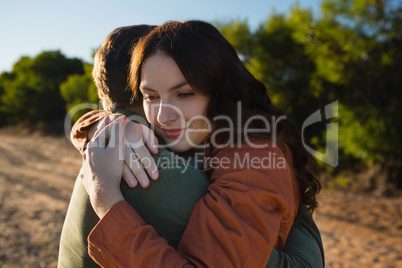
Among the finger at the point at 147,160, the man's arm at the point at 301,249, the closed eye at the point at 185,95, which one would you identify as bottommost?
the man's arm at the point at 301,249

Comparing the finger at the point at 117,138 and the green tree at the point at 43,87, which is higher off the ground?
the green tree at the point at 43,87

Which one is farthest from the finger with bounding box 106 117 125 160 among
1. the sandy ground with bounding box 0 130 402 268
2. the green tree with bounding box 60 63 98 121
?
the green tree with bounding box 60 63 98 121

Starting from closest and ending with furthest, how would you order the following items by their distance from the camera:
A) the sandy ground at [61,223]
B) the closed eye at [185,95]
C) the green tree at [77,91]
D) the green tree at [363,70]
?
the closed eye at [185,95] < the sandy ground at [61,223] < the green tree at [363,70] < the green tree at [77,91]

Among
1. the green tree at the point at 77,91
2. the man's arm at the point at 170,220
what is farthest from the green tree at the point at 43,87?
the man's arm at the point at 170,220

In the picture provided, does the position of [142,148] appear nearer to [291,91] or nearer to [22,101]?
[291,91]

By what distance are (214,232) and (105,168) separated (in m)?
0.46

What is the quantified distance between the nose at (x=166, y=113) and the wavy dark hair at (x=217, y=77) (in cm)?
15

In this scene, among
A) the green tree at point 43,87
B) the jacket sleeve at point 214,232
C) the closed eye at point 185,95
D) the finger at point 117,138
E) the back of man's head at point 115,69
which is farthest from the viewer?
the green tree at point 43,87

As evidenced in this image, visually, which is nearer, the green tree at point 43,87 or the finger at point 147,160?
the finger at point 147,160

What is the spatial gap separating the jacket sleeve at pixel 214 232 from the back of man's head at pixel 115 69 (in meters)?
0.80

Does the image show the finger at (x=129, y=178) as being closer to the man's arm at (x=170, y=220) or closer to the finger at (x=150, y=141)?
the man's arm at (x=170, y=220)

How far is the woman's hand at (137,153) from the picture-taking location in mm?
1147

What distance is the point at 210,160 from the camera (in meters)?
1.41

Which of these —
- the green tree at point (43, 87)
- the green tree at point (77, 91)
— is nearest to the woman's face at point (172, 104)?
the green tree at point (77, 91)
